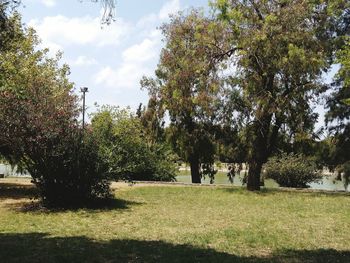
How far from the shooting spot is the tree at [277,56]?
2155cm

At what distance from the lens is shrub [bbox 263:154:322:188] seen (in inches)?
1187

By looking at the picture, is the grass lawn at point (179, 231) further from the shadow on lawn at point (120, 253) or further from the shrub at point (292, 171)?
the shrub at point (292, 171)

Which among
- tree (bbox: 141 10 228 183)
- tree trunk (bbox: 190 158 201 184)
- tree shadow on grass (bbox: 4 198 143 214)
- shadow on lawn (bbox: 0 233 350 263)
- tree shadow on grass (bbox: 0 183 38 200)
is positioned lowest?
shadow on lawn (bbox: 0 233 350 263)

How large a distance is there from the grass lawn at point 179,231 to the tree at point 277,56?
→ 17.6ft

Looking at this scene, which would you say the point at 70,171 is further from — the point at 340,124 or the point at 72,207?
the point at 340,124

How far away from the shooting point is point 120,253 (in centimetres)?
884

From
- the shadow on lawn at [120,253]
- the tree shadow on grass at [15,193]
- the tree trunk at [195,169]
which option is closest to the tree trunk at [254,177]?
the tree shadow on grass at [15,193]

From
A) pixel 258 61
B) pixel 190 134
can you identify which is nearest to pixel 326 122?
pixel 258 61

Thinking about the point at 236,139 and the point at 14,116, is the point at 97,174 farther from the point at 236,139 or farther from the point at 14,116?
the point at 236,139

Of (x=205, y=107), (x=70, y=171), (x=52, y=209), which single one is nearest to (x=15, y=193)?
(x=70, y=171)

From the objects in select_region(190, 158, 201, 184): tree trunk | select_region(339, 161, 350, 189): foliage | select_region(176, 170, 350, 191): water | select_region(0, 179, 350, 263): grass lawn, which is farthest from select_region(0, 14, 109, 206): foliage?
select_region(190, 158, 201, 184): tree trunk

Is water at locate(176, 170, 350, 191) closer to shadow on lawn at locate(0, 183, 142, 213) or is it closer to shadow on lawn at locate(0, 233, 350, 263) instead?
shadow on lawn at locate(0, 183, 142, 213)

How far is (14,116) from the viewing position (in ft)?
48.4

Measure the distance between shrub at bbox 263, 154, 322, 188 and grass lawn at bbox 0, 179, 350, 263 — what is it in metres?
11.1
